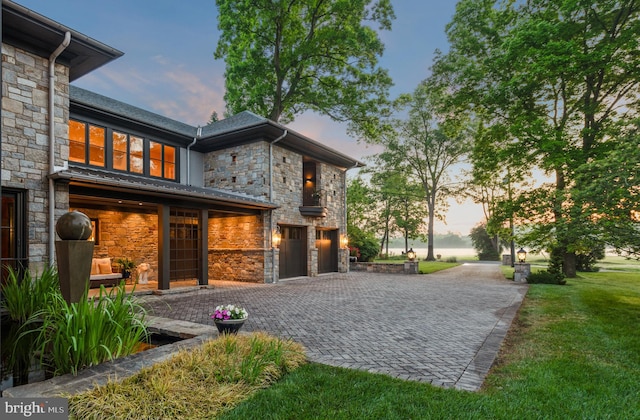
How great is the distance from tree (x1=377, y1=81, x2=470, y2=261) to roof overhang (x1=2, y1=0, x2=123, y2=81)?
2197cm

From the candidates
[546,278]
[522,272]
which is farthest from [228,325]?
[522,272]

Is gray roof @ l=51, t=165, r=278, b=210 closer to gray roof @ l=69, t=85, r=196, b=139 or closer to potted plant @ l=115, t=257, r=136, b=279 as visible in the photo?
gray roof @ l=69, t=85, r=196, b=139

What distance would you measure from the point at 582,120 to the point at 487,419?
1498 cm

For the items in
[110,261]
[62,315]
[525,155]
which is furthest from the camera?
[525,155]

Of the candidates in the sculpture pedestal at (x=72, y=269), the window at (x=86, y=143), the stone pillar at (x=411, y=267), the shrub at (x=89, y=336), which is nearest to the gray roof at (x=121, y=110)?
the window at (x=86, y=143)

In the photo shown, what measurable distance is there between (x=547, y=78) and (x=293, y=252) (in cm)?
1190

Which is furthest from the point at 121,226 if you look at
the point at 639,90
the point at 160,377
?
the point at 639,90

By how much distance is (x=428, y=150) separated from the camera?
27.5 meters

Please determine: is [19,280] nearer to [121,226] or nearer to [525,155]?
[121,226]

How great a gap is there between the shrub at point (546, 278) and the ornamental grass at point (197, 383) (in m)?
12.3

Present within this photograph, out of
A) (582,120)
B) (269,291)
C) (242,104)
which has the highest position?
(242,104)

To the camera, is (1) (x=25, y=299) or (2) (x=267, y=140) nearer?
(1) (x=25, y=299)

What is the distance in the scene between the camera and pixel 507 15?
13500mm

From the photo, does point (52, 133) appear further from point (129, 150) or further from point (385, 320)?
point (385, 320)
